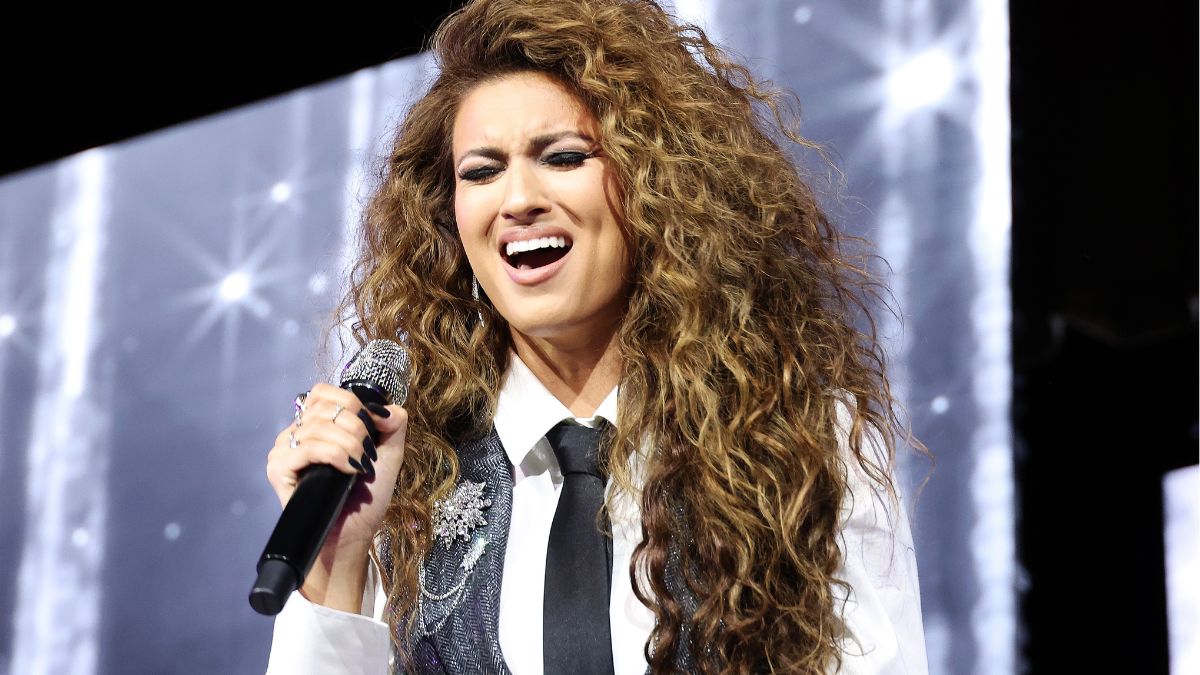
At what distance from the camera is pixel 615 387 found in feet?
5.30

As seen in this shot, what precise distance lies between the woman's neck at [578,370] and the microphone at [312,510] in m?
0.37

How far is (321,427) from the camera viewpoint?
1102 mm

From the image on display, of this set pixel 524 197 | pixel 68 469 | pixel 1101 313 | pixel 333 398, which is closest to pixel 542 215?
pixel 524 197

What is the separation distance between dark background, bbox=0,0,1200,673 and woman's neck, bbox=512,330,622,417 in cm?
67

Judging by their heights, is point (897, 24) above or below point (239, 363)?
above

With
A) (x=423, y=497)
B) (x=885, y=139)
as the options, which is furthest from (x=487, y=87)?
(x=885, y=139)

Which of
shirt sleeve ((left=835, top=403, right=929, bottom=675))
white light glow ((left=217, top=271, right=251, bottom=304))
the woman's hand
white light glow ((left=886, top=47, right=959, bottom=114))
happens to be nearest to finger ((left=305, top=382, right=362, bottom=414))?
the woman's hand

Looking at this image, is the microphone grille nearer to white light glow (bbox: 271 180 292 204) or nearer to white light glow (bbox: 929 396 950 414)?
white light glow (bbox: 929 396 950 414)

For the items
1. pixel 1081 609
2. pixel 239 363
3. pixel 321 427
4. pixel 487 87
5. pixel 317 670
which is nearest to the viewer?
pixel 321 427

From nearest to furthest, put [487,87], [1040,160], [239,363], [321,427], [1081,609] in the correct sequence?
[321,427]
[487,87]
[1081,609]
[1040,160]
[239,363]

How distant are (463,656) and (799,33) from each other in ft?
4.11

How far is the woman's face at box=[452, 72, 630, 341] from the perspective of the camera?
1535 millimetres

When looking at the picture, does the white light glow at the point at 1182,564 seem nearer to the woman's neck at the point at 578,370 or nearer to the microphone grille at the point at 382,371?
the woman's neck at the point at 578,370

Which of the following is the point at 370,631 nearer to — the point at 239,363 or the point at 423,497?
the point at 423,497
